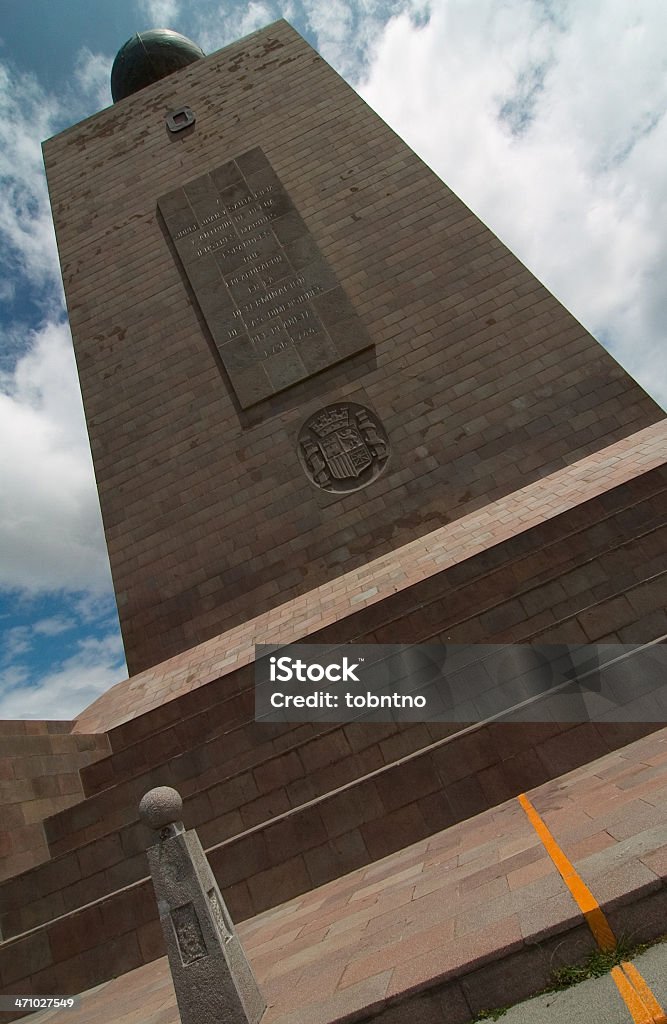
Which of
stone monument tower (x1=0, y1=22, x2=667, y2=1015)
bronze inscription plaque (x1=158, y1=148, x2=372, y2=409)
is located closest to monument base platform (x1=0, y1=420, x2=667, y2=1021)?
stone monument tower (x1=0, y1=22, x2=667, y2=1015)

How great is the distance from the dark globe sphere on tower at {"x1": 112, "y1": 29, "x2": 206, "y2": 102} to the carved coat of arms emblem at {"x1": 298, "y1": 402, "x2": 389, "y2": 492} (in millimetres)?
14844

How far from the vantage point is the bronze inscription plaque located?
12125 millimetres

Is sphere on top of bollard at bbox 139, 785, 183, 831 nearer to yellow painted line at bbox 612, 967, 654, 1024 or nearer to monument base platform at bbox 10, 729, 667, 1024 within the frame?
monument base platform at bbox 10, 729, 667, 1024

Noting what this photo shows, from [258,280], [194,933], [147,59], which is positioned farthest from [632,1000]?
[147,59]

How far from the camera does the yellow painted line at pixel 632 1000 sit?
195cm

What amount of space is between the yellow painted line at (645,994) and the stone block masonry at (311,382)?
838 centimetres

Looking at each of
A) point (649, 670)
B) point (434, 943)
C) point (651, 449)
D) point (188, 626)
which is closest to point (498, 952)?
point (434, 943)

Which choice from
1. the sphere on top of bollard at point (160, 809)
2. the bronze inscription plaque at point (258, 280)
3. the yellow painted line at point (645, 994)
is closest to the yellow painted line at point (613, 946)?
the yellow painted line at point (645, 994)

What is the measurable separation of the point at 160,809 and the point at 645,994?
225cm

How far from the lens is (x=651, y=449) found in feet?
29.9

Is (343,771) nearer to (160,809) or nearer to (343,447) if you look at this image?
(160,809)

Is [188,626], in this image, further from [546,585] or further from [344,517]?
[546,585]

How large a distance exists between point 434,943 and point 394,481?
853cm

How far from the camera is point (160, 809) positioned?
3.20 metres
